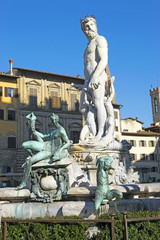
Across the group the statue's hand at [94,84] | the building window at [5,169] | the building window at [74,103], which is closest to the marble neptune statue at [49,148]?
the statue's hand at [94,84]

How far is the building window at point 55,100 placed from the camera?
1709 inches

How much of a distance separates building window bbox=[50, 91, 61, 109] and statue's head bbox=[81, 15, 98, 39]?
32707 millimetres

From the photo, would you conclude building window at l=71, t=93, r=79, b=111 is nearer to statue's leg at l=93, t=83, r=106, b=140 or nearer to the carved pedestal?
statue's leg at l=93, t=83, r=106, b=140

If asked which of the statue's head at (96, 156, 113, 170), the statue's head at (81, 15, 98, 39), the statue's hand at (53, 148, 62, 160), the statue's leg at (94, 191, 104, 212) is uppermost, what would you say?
the statue's head at (81, 15, 98, 39)

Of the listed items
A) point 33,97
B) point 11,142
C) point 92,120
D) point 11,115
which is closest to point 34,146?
point 92,120

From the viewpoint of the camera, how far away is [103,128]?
33.4ft

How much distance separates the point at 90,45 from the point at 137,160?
39115 mm

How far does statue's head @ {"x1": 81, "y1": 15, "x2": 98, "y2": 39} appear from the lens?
10.7 meters

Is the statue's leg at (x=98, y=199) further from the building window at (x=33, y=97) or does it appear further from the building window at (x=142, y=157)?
the building window at (x=142, y=157)

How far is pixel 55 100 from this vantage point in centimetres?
4375

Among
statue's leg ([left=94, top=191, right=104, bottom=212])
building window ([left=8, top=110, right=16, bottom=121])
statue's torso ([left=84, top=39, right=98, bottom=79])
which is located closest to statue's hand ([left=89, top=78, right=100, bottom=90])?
statue's torso ([left=84, top=39, right=98, bottom=79])

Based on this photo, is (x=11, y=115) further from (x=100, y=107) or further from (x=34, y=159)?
(x=34, y=159)

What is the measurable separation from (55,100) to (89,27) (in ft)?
109

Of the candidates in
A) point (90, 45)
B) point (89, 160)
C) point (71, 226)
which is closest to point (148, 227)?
point (71, 226)
